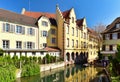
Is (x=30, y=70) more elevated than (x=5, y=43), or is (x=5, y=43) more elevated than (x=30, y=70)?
(x=5, y=43)

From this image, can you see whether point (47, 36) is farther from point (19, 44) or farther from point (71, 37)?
point (19, 44)

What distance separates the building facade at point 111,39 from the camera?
40062mm

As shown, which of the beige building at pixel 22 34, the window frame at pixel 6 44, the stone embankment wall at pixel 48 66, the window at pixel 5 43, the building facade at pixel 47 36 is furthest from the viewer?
the building facade at pixel 47 36

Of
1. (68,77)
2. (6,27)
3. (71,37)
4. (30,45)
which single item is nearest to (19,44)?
(30,45)

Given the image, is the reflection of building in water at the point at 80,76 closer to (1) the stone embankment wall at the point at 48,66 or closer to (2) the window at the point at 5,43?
(1) the stone embankment wall at the point at 48,66

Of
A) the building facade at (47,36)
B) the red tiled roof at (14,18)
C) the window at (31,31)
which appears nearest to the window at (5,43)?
the building facade at (47,36)

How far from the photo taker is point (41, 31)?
1695 inches

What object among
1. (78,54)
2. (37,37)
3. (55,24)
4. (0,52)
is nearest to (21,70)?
(0,52)

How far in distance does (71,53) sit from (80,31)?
10.0 m

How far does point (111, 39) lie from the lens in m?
41.2

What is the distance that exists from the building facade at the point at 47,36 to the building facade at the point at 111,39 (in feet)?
35.2

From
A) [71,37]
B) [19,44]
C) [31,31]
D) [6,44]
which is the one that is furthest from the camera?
[71,37]

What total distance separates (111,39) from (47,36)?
54.7 feet

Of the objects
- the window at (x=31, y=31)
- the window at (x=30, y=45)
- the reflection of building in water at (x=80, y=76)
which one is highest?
the window at (x=31, y=31)
